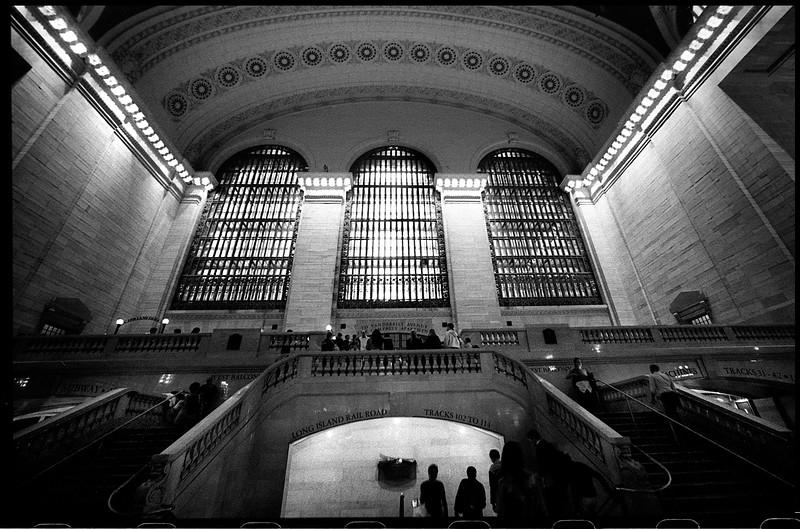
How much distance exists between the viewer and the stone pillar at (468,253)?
16.3m

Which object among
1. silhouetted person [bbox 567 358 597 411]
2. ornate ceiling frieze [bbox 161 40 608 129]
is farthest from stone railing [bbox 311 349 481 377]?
ornate ceiling frieze [bbox 161 40 608 129]

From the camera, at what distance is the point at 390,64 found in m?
21.7

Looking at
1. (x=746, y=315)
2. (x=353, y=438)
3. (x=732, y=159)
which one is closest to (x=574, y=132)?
(x=732, y=159)

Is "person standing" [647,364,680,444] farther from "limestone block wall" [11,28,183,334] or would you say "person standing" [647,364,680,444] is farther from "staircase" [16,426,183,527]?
"limestone block wall" [11,28,183,334]

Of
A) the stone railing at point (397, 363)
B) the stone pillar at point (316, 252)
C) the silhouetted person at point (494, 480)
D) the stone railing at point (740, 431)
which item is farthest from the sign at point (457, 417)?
the stone pillar at point (316, 252)

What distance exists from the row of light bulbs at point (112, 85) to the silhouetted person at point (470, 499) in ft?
54.7

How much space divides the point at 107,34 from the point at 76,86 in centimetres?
334

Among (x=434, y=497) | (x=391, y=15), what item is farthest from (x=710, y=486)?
(x=391, y=15)

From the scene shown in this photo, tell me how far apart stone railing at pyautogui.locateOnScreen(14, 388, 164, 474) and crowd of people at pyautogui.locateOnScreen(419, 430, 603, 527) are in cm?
654

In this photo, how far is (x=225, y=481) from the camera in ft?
22.7

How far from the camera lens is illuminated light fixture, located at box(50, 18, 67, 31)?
12.0m

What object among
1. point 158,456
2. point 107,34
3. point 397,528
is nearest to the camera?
point 397,528

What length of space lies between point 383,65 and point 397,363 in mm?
18341

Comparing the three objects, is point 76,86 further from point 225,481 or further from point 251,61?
point 225,481
